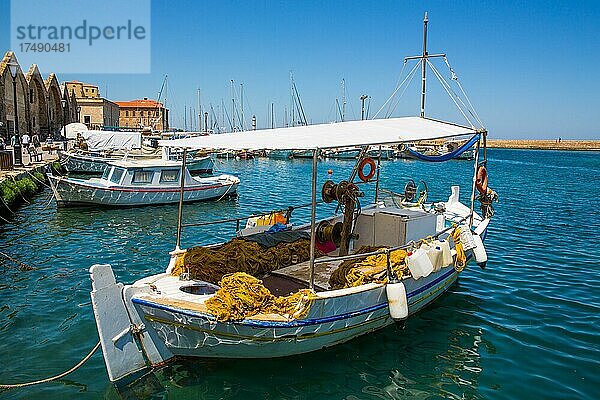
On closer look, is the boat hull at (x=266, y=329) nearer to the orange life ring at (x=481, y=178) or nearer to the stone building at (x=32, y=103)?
the orange life ring at (x=481, y=178)

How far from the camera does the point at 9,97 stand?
146 feet

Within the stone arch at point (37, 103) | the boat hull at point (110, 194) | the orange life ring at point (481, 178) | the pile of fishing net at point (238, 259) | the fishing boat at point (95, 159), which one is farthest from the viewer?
the stone arch at point (37, 103)

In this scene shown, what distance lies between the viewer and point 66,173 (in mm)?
37500

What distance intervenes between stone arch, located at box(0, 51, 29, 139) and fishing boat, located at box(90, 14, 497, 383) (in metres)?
37.6

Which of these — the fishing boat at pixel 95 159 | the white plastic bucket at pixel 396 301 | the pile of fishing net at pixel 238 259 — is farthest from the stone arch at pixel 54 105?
the white plastic bucket at pixel 396 301

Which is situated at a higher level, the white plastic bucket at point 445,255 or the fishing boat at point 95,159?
the fishing boat at point 95,159

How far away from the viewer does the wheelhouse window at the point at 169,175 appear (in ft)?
80.5

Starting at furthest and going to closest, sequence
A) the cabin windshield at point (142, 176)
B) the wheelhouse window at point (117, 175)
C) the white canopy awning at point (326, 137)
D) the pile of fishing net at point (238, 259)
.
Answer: the cabin windshield at point (142, 176)
the wheelhouse window at point (117, 175)
the pile of fishing net at point (238, 259)
the white canopy awning at point (326, 137)

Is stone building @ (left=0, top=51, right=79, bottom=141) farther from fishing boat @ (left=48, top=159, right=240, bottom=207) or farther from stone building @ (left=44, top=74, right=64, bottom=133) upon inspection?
fishing boat @ (left=48, top=159, right=240, bottom=207)

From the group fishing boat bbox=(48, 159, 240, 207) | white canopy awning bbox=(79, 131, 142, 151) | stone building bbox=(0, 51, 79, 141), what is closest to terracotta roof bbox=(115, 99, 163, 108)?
stone building bbox=(0, 51, 79, 141)

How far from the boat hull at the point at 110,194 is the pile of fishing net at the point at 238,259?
15372 mm

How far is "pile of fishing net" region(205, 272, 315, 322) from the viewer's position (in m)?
6.89

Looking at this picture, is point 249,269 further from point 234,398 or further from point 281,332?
point 234,398

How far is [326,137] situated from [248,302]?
281 cm
